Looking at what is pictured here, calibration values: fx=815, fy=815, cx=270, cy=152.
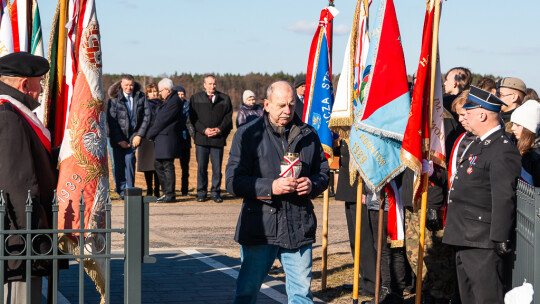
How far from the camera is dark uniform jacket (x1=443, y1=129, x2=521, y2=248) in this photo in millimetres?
5922

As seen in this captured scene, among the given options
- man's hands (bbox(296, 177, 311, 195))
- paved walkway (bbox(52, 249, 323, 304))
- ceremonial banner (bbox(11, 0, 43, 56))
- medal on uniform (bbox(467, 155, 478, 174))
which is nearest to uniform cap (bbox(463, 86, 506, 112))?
medal on uniform (bbox(467, 155, 478, 174))

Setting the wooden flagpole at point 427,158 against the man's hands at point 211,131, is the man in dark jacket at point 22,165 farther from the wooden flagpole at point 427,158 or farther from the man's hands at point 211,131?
the man's hands at point 211,131

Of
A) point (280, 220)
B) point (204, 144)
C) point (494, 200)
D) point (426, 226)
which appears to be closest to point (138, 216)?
point (280, 220)

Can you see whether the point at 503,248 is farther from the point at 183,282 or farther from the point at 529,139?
the point at 183,282

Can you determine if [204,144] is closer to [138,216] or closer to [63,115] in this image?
[63,115]

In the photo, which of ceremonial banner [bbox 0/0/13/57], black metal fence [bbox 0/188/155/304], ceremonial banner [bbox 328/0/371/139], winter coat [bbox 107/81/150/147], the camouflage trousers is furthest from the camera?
winter coat [bbox 107/81/150/147]

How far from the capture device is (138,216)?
479cm

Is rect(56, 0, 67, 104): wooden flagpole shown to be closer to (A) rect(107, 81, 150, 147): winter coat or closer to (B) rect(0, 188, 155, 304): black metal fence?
(B) rect(0, 188, 155, 304): black metal fence

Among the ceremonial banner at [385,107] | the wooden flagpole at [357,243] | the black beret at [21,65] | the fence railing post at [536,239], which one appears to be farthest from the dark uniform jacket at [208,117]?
the fence railing post at [536,239]

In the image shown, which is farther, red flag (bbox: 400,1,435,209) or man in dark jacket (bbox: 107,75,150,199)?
man in dark jacket (bbox: 107,75,150,199)

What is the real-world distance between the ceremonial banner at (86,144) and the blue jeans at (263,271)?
1.08 m

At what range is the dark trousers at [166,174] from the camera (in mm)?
15602

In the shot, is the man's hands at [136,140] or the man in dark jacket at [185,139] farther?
the man in dark jacket at [185,139]

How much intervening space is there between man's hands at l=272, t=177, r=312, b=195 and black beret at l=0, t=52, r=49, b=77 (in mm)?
1857
